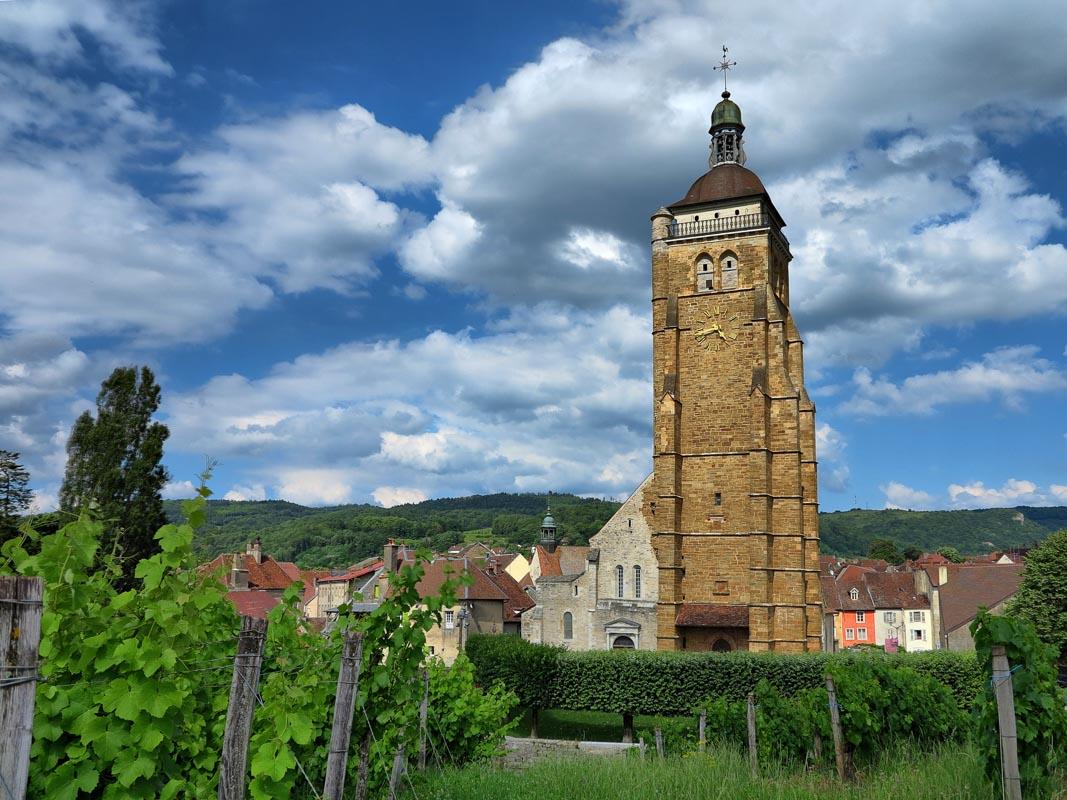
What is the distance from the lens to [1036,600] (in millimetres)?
34719

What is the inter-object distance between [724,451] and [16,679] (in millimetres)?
31036

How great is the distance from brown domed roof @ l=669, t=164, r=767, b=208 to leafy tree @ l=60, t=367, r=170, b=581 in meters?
23.5

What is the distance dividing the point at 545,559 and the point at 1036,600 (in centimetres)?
4426

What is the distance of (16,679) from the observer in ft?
10.9

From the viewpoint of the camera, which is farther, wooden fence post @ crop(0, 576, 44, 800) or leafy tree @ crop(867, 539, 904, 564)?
leafy tree @ crop(867, 539, 904, 564)

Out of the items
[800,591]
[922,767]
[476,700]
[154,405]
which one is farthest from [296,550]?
[922,767]

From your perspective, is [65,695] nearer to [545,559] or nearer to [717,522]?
[717,522]

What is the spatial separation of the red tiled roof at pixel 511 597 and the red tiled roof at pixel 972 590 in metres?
28.4

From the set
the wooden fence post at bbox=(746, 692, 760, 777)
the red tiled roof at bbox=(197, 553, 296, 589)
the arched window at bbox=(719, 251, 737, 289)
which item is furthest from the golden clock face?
the red tiled roof at bbox=(197, 553, 296, 589)

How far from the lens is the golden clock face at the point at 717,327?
111 feet


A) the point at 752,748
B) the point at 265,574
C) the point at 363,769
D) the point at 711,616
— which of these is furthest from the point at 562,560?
the point at 363,769

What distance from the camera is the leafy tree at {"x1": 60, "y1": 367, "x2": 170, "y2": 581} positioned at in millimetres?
28734

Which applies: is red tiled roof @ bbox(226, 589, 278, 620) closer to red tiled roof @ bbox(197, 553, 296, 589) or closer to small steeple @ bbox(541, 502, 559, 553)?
red tiled roof @ bbox(197, 553, 296, 589)

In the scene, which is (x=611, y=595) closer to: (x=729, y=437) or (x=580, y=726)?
(x=580, y=726)
